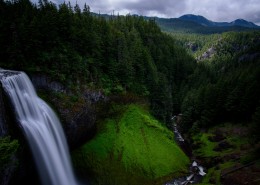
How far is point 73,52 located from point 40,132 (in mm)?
26432

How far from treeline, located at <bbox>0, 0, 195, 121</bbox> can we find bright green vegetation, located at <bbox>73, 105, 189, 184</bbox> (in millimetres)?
9001

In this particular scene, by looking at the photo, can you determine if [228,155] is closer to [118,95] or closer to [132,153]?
[132,153]

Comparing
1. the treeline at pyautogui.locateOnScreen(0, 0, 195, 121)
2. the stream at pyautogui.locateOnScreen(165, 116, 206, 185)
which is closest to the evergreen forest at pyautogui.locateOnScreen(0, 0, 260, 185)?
the treeline at pyautogui.locateOnScreen(0, 0, 195, 121)

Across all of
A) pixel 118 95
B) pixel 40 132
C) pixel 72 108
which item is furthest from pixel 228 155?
pixel 40 132

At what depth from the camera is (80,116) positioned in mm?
55062

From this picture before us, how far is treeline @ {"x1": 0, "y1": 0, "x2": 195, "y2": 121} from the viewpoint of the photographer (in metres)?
48.9

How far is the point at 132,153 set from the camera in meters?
59.5

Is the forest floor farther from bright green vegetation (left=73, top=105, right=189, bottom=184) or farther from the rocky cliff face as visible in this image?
the rocky cliff face

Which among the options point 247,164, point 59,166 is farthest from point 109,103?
point 247,164

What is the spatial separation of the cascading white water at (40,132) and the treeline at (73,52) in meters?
8.83

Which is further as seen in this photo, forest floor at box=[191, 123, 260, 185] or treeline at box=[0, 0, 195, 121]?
forest floor at box=[191, 123, 260, 185]

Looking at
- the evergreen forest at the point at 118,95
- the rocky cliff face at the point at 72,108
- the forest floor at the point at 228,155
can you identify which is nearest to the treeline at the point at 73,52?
the evergreen forest at the point at 118,95

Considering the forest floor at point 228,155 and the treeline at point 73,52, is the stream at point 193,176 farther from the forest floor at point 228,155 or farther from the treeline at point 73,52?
the treeline at point 73,52

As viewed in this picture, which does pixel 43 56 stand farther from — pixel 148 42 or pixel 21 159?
pixel 148 42
